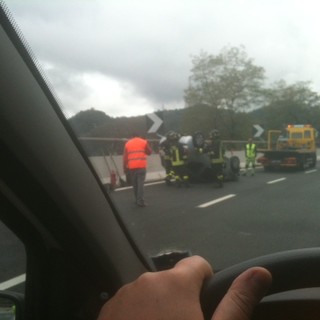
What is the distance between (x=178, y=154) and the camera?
36.6 feet

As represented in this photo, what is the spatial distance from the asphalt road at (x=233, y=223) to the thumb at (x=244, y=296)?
1.39 metres

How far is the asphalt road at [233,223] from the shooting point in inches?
140

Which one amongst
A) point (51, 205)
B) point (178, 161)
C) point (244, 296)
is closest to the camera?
point (244, 296)

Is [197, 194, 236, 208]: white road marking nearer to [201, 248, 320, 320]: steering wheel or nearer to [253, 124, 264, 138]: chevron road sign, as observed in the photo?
[253, 124, 264, 138]: chevron road sign

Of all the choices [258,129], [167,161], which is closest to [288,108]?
[258,129]

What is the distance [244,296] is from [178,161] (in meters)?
9.81

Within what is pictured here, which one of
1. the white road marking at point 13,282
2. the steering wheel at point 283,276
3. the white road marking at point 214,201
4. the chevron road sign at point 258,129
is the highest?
the chevron road sign at point 258,129

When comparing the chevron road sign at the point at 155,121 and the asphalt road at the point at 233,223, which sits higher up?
the chevron road sign at the point at 155,121

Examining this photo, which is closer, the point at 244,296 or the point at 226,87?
the point at 244,296

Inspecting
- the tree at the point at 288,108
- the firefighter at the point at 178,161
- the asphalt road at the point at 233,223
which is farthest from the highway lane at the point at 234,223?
the firefighter at the point at 178,161

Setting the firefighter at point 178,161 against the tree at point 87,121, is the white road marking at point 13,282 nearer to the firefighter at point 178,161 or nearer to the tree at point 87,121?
the tree at point 87,121

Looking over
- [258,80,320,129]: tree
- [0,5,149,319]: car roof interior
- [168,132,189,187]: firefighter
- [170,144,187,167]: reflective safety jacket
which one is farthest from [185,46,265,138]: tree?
[170,144,187,167]: reflective safety jacket

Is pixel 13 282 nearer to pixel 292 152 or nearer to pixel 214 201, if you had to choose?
pixel 214 201

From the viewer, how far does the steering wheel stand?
1506mm
